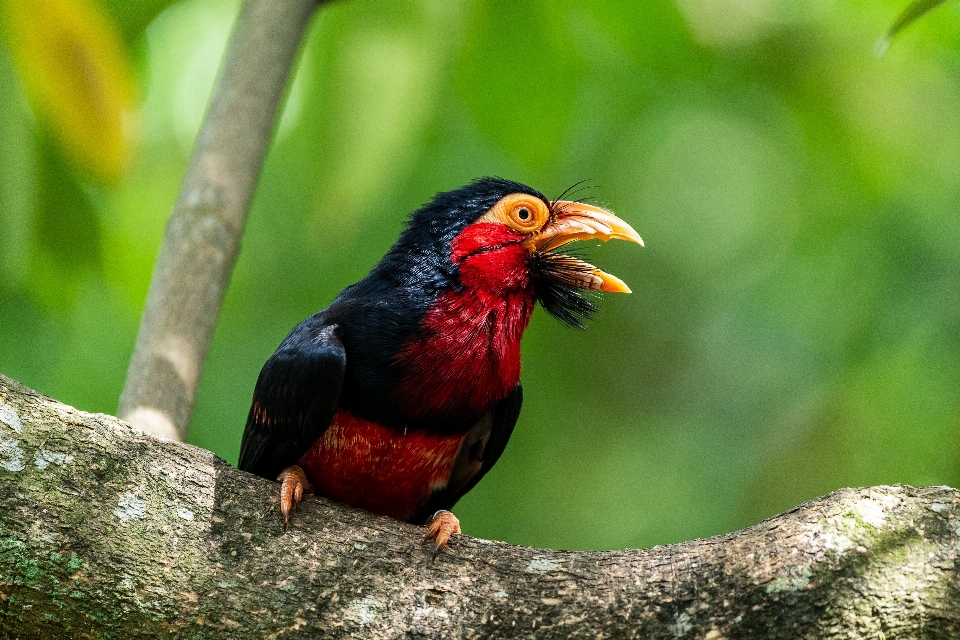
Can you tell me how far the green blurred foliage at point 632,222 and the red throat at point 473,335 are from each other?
46 centimetres

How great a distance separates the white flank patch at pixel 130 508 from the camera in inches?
101

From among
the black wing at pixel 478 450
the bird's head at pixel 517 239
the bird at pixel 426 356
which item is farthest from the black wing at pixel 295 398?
the black wing at pixel 478 450

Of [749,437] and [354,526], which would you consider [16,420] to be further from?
[749,437]

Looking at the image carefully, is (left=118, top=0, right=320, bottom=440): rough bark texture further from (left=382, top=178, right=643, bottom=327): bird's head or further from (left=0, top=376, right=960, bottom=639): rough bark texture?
(left=0, top=376, right=960, bottom=639): rough bark texture

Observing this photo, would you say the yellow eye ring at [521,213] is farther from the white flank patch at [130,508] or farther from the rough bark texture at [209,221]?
the white flank patch at [130,508]

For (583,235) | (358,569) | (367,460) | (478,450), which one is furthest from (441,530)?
(583,235)

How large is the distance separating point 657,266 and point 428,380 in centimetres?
363

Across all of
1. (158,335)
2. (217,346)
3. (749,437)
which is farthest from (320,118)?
(749,437)

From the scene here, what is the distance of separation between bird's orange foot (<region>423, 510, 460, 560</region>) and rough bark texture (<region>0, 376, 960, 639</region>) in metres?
0.03

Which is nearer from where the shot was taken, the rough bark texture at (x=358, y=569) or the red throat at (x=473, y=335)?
the rough bark texture at (x=358, y=569)

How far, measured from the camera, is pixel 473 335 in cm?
360

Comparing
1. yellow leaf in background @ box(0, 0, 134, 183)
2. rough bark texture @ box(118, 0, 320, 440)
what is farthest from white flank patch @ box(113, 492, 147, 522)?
yellow leaf in background @ box(0, 0, 134, 183)

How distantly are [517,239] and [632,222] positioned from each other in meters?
2.95

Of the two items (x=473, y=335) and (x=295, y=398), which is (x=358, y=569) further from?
(x=473, y=335)
